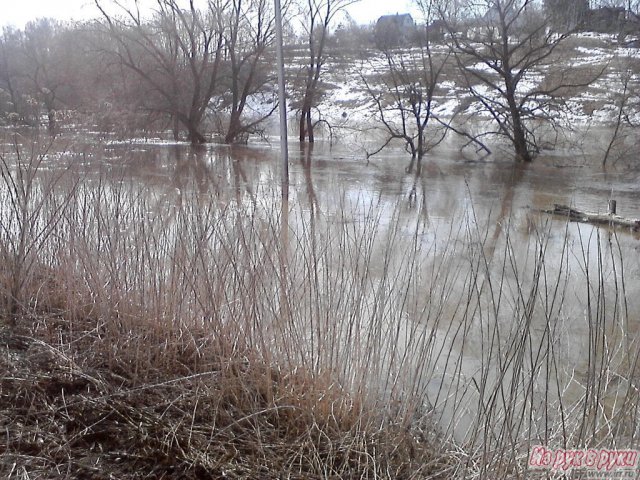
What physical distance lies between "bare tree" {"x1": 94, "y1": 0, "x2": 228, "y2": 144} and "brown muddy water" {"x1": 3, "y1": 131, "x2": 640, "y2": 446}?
216 cm

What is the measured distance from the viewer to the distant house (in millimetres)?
20094

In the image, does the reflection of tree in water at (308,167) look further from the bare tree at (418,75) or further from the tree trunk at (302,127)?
the bare tree at (418,75)

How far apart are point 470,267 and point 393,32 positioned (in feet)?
62.1

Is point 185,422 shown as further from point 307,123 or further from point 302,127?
point 302,127

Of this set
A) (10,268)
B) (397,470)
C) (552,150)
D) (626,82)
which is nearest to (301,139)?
(552,150)

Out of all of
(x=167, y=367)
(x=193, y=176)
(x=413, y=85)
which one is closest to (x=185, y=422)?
(x=167, y=367)

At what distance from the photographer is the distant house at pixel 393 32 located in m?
20.1

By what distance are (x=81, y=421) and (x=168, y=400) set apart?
0.38m

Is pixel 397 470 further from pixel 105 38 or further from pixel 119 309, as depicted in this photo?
pixel 105 38

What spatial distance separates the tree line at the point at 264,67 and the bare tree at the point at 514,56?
1.6 inches

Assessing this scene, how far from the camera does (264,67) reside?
978 inches
